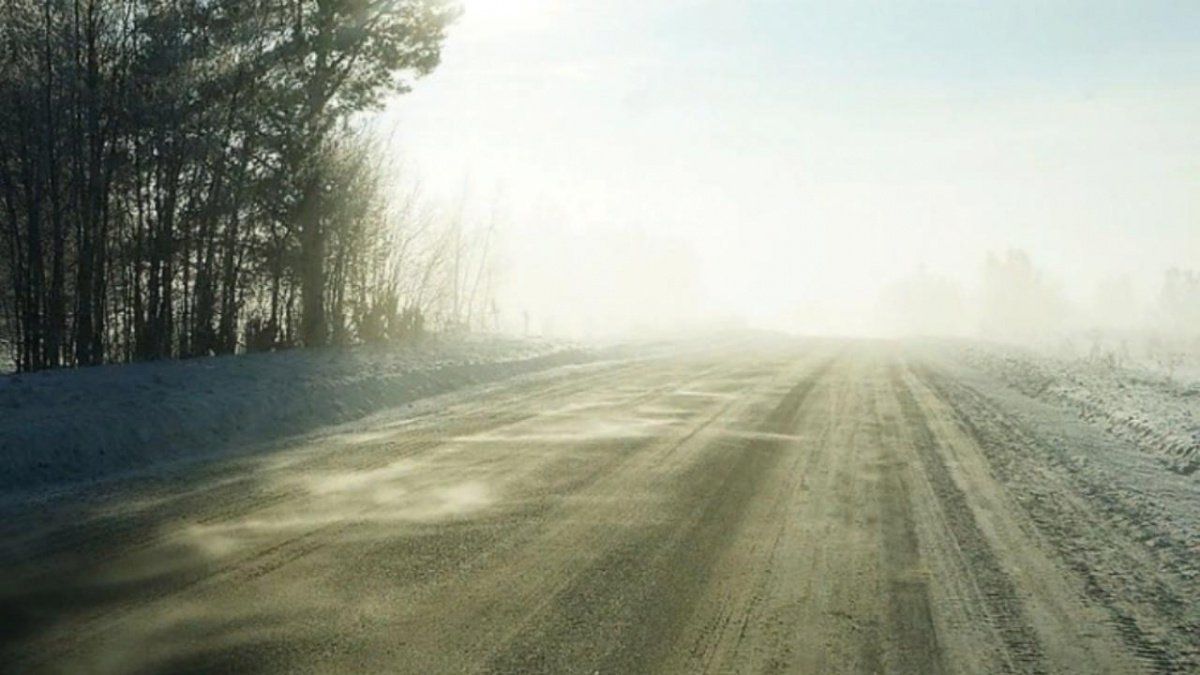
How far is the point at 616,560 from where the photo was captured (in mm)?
5766

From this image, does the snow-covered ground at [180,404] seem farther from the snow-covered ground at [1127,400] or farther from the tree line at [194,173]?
the snow-covered ground at [1127,400]

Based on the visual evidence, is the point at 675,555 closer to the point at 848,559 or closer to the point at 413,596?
the point at 848,559

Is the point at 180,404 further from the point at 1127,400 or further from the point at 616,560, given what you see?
the point at 1127,400

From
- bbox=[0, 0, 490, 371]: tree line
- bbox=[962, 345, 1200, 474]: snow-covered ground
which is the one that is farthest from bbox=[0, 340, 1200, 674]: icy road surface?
bbox=[0, 0, 490, 371]: tree line

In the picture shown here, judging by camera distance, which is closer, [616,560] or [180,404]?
[616,560]

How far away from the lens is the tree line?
15.4m

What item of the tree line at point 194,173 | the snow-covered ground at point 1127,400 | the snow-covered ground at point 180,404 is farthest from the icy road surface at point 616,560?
the tree line at point 194,173

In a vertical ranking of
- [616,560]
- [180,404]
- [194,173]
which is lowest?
[616,560]

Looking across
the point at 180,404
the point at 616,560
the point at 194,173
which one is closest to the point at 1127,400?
the point at 616,560

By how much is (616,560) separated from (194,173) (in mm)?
14950

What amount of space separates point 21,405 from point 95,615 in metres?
7.23

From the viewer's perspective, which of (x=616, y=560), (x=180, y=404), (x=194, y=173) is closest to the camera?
(x=616, y=560)

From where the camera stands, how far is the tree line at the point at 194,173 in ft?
50.5

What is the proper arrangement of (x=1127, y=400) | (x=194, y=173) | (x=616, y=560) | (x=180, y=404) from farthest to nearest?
(x=1127, y=400) → (x=194, y=173) → (x=180, y=404) → (x=616, y=560)
